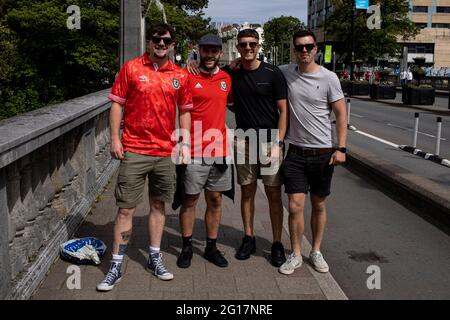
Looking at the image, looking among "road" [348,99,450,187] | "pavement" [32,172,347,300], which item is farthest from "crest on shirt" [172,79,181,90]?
"road" [348,99,450,187]

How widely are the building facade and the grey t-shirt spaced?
8323 centimetres

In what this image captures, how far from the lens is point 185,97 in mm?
4125

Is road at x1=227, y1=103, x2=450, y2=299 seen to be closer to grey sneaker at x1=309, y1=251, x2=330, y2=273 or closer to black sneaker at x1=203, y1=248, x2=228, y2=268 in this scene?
grey sneaker at x1=309, y1=251, x2=330, y2=273

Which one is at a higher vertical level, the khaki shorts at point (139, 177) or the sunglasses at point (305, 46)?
the sunglasses at point (305, 46)

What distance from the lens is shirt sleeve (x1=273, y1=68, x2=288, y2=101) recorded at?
435cm

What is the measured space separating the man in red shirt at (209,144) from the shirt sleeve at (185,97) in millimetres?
76

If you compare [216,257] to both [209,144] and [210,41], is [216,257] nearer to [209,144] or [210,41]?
[209,144]

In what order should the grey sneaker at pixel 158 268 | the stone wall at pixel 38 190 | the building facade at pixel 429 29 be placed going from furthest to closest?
the building facade at pixel 429 29
the grey sneaker at pixel 158 268
the stone wall at pixel 38 190

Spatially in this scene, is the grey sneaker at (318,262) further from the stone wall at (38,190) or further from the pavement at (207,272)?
the stone wall at (38,190)

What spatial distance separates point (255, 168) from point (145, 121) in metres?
1.10

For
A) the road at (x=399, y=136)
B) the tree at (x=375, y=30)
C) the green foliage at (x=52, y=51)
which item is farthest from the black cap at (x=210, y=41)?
the tree at (x=375, y=30)

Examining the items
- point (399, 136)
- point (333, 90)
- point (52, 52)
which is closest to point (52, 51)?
point (52, 52)

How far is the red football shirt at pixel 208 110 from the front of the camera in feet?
Result: 13.9
